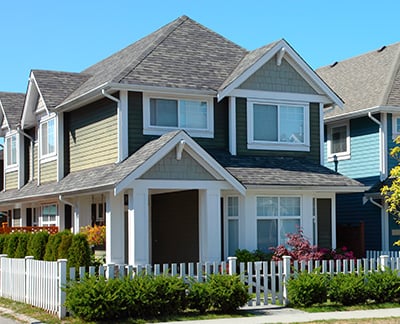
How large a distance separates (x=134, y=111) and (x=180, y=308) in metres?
8.59

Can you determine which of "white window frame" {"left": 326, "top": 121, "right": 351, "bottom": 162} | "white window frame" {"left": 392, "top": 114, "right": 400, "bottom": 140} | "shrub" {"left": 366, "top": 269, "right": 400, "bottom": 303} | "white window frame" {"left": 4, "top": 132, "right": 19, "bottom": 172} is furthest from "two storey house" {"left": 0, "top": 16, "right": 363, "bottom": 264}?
"shrub" {"left": 366, "top": 269, "right": 400, "bottom": 303}

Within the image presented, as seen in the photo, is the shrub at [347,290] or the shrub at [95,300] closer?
the shrub at [95,300]

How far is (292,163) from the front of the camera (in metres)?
25.0

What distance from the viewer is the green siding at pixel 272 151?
24609 millimetres

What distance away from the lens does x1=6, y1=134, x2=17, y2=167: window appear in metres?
32.7

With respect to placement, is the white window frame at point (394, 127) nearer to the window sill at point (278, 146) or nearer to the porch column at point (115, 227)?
the window sill at point (278, 146)

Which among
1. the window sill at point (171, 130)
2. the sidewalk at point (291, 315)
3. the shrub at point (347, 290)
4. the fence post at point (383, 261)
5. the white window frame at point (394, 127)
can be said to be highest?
the white window frame at point (394, 127)

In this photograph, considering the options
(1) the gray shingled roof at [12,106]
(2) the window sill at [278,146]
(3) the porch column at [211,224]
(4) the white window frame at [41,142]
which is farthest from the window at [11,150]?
(3) the porch column at [211,224]

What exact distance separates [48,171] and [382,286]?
14.8 metres

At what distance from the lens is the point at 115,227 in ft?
70.5

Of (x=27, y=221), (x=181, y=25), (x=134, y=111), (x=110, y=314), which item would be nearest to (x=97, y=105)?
(x=134, y=111)

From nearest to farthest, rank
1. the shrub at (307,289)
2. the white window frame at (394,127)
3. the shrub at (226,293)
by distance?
1. the shrub at (226,293)
2. the shrub at (307,289)
3. the white window frame at (394,127)

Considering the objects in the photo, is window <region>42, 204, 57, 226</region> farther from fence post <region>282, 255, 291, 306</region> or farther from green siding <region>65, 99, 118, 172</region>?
fence post <region>282, 255, 291, 306</region>

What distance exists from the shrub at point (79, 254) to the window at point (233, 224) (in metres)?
6.54
